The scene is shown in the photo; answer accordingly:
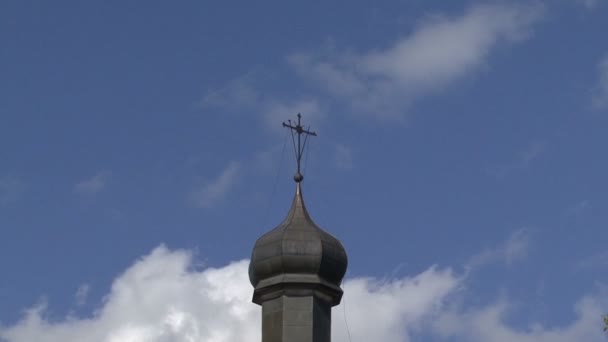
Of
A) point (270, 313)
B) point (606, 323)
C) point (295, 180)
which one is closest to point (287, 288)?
point (270, 313)

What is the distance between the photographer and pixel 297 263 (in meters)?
43.1

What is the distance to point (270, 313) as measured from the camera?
42656mm

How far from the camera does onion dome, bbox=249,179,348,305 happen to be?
4291 centimetres

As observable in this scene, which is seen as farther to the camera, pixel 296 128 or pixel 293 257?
pixel 296 128

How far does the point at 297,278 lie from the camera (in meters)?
42.9

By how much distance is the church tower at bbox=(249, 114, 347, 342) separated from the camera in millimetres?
42188

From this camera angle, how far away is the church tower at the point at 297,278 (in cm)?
4219

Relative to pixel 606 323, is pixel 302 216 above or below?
above

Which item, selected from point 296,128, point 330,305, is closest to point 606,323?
point 330,305

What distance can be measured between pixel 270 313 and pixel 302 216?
9.94 feet

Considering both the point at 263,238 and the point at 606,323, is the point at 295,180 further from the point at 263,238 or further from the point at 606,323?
the point at 606,323

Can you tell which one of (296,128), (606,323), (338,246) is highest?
(296,128)

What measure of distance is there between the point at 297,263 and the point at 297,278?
439 millimetres

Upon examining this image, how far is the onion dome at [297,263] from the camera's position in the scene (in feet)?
141
